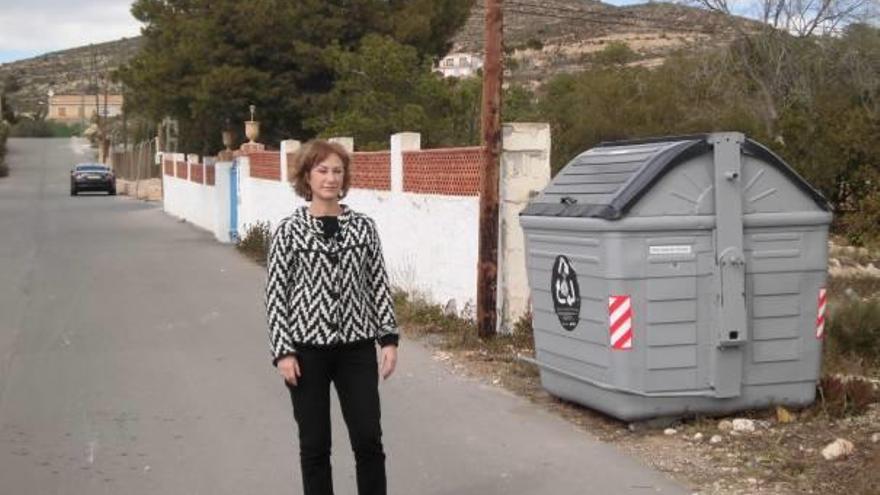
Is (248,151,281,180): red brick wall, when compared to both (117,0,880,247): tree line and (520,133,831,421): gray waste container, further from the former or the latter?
(520,133,831,421): gray waste container

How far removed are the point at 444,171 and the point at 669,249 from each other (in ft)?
18.7

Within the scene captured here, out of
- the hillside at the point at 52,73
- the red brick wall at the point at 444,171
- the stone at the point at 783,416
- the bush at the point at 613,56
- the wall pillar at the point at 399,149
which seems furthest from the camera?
the hillside at the point at 52,73

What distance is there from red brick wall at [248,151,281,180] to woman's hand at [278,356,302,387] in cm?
1642

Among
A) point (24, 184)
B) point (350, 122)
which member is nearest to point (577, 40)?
point (24, 184)

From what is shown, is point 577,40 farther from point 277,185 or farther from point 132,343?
point 132,343

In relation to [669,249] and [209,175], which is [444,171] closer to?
[669,249]

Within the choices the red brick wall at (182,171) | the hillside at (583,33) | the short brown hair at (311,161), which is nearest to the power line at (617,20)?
the hillside at (583,33)

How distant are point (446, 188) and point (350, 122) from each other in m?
12.5

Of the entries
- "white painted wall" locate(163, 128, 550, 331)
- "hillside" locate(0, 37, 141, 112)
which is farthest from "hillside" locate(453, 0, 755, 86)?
"hillside" locate(0, 37, 141, 112)

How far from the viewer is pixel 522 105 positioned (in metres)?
35.3

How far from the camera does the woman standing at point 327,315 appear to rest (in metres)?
4.87

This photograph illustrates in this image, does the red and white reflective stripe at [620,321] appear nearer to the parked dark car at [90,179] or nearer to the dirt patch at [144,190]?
the dirt patch at [144,190]

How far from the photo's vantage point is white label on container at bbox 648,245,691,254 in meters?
6.98

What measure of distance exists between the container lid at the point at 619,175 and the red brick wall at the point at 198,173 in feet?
76.6
